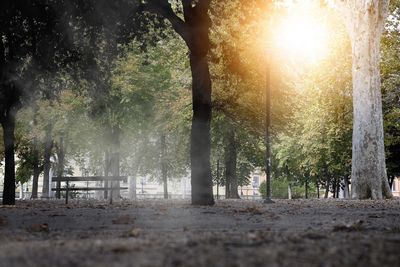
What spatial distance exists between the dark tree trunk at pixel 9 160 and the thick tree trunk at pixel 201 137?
6.46 m

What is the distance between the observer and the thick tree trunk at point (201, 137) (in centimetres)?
1608

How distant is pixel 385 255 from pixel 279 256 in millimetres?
862

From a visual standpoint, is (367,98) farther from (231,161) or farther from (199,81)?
(231,161)

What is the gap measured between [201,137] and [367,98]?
29.5 feet

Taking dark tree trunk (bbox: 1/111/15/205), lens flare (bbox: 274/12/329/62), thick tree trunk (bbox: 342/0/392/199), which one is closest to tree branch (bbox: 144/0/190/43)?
dark tree trunk (bbox: 1/111/15/205)

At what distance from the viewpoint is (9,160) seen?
18094 mm

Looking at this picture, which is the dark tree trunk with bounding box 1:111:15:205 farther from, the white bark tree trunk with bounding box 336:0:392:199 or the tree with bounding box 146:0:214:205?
the white bark tree trunk with bounding box 336:0:392:199

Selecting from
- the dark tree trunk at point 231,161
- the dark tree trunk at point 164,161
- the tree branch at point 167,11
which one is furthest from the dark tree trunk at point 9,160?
the dark tree trunk at point 164,161

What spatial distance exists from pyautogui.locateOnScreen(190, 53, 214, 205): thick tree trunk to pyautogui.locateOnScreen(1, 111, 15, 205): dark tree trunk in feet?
21.2

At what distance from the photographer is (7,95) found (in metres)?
18.0

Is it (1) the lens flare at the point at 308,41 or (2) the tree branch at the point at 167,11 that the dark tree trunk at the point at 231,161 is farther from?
(2) the tree branch at the point at 167,11

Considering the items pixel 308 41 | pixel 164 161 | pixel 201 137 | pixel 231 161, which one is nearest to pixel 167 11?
pixel 201 137

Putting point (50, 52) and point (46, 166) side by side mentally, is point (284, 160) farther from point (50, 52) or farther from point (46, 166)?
point (50, 52)

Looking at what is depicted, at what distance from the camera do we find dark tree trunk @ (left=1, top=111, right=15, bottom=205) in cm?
1811
